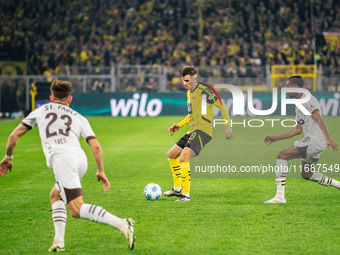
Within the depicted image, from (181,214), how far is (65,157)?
108 inches

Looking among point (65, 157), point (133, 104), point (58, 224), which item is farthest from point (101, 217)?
point (133, 104)

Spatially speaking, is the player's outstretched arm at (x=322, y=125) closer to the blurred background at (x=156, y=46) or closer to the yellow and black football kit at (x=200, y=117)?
A: the yellow and black football kit at (x=200, y=117)

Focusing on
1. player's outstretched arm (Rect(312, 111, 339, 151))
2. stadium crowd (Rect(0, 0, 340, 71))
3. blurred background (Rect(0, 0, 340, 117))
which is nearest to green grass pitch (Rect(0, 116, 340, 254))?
player's outstretched arm (Rect(312, 111, 339, 151))

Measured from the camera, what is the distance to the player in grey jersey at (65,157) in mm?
5828

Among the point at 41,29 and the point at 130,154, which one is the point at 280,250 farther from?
the point at 41,29

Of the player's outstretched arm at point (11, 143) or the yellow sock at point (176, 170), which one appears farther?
the yellow sock at point (176, 170)

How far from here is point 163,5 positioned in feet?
120

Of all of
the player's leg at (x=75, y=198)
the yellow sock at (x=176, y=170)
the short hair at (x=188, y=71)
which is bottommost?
the yellow sock at (x=176, y=170)

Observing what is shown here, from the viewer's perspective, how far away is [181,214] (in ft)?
26.8

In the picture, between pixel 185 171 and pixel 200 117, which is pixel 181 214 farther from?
pixel 200 117

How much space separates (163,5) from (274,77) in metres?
10.9

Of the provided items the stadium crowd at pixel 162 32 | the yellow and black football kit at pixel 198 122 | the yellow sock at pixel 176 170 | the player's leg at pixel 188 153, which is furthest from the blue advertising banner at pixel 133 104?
the player's leg at pixel 188 153

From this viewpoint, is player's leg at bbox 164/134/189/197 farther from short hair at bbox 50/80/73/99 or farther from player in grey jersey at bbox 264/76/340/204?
short hair at bbox 50/80/73/99

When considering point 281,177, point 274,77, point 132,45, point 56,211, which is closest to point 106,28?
point 132,45
